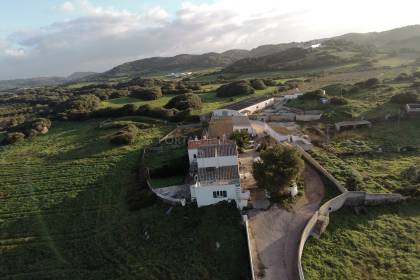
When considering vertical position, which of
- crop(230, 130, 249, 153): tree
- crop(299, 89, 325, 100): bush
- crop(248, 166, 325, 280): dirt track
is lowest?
crop(248, 166, 325, 280): dirt track

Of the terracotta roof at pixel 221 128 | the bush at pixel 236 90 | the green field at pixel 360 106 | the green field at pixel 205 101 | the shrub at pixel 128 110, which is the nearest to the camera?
the terracotta roof at pixel 221 128

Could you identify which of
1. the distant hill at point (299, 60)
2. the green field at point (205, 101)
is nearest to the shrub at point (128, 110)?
the green field at point (205, 101)

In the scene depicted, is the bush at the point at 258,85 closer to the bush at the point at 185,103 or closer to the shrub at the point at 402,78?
the bush at the point at 185,103

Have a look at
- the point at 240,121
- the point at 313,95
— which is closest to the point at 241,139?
the point at 240,121

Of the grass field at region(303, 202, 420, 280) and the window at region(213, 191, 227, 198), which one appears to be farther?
the window at region(213, 191, 227, 198)

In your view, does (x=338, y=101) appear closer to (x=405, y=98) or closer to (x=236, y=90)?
(x=405, y=98)

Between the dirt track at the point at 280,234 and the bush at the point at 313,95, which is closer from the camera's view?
the dirt track at the point at 280,234

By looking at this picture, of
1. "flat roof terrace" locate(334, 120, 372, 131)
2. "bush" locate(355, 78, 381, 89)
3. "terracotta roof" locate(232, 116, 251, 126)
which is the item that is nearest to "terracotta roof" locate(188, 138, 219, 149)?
"terracotta roof" locate(232, 116, 251, 126)

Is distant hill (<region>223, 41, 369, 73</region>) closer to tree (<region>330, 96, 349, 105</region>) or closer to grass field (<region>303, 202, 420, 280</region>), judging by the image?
tree (<region>330, 96, 349, 105</region>)
